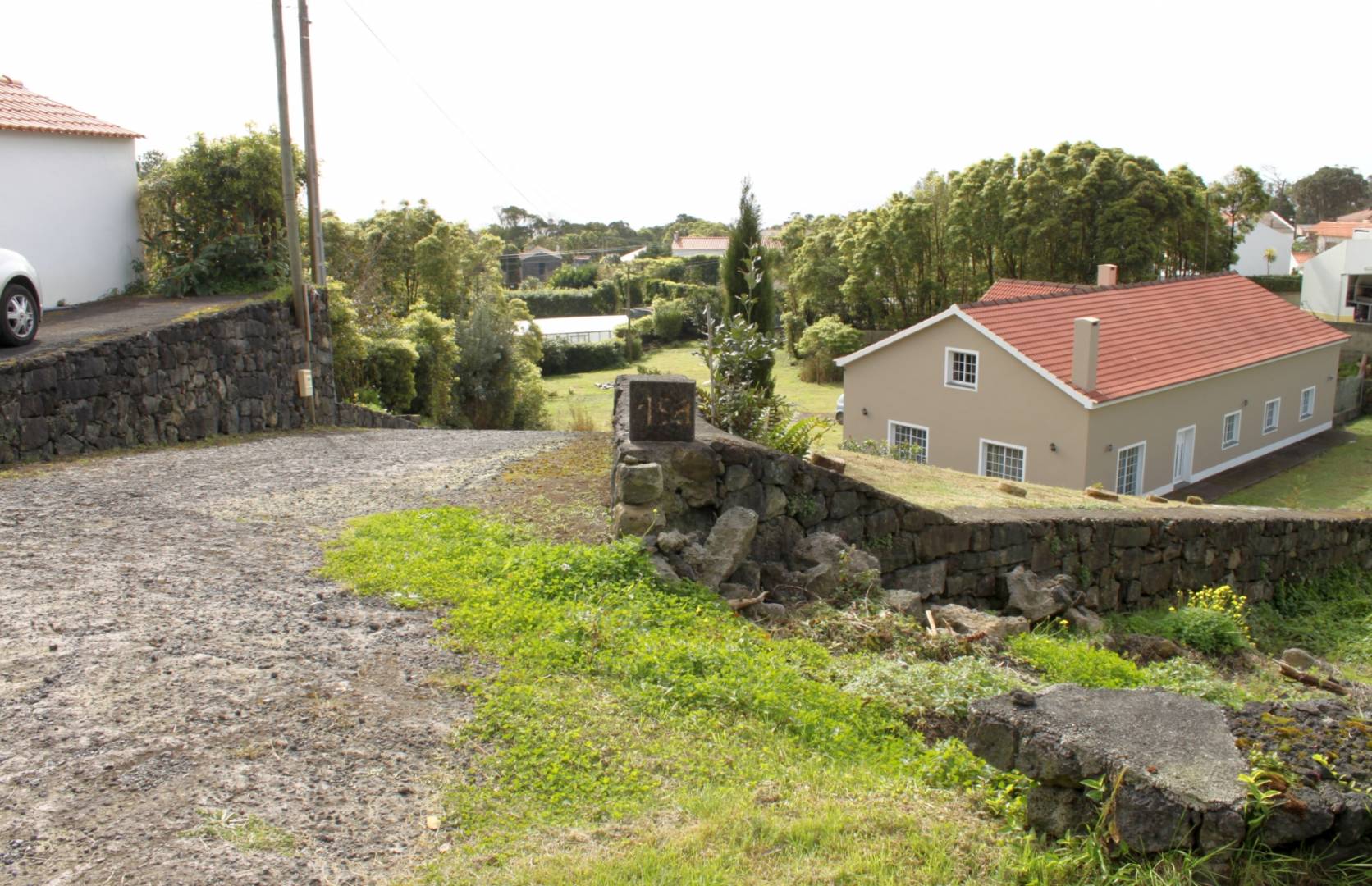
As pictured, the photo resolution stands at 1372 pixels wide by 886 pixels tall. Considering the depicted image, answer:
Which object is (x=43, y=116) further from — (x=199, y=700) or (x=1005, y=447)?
Result: (x=1005, y=447)

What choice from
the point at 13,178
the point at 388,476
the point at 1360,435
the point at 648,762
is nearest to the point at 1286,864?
the point at 648,762

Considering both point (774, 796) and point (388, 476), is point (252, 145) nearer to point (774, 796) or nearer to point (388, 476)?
point (388, 476)

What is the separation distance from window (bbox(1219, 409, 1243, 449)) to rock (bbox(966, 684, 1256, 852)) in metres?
22.9

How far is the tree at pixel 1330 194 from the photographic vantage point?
94312 millimetres

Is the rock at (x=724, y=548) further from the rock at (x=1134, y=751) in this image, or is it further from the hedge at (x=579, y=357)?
the hedge at (x=579, y=357)

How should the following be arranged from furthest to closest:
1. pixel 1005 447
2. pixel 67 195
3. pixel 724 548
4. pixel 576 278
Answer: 1. pixel 576 278
2. pixel 1005 447
3. pixel 67 195
4. pixel 724 548

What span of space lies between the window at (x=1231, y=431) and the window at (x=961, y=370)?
6.92 m

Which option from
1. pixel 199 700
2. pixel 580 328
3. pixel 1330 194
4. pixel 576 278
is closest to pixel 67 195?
pixel 199 700

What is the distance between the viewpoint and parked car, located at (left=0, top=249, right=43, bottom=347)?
36.1ft

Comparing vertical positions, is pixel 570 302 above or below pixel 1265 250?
below

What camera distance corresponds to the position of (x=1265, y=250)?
60375mm

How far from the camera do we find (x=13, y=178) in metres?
14.5

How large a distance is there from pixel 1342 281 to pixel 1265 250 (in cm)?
1610

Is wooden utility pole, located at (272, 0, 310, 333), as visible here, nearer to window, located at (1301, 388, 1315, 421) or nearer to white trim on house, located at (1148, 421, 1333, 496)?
white trim on house, located at (1148, 421, 1333, 496)
